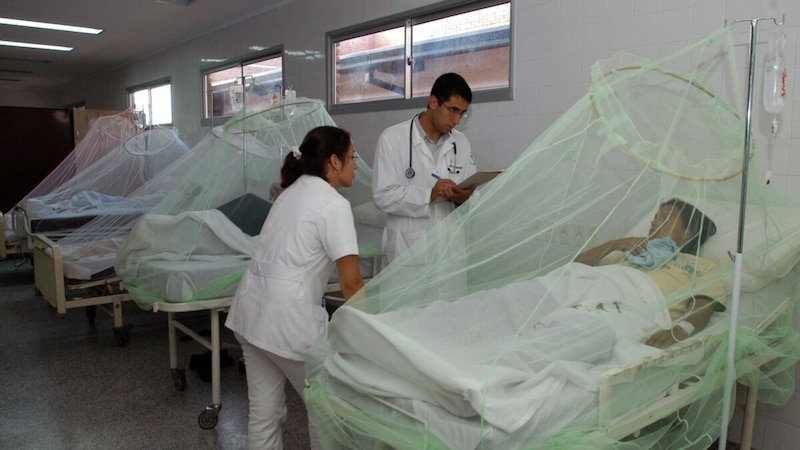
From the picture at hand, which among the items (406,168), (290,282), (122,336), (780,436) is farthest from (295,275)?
(122,336)

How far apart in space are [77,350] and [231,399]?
1521 millimetres

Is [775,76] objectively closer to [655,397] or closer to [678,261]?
[678,261]

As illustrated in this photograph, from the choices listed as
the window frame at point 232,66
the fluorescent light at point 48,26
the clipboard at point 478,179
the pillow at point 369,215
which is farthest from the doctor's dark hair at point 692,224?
the fluorescent light at point 48,26

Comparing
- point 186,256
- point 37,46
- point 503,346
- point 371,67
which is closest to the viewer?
point 503,346

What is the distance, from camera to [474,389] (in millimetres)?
1289

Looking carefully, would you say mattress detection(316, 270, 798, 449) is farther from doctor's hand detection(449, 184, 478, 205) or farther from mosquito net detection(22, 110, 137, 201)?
mosquito net detection(22, 110, 137, 201)

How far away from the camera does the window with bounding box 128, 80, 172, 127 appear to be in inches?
311

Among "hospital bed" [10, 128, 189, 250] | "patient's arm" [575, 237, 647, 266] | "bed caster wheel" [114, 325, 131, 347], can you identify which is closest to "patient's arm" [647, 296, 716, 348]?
"patient's arm" [575, 237, 647, 266]

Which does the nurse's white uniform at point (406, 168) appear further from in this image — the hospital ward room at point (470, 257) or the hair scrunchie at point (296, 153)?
the hair scrunchie at point (296, 153)

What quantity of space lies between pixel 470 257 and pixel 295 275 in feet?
1.88

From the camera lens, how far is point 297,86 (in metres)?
5.22

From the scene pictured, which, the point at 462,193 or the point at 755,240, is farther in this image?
the point at 462,193

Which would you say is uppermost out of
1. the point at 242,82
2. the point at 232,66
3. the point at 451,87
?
the point at 232,66

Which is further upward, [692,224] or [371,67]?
[371,67]
